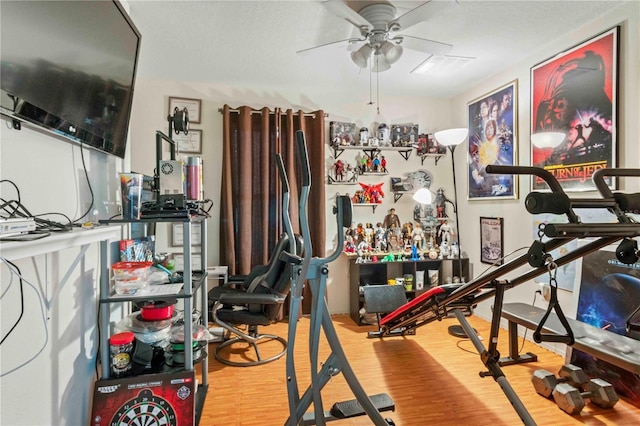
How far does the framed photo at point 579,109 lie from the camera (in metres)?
2.27

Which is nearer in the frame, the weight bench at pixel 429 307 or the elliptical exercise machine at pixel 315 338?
the elliptical exercise machine at pixel 315 338

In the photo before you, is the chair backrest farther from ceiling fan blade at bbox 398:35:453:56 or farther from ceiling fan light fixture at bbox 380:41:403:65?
ceiling fan blade at bbox 398:35:453:56

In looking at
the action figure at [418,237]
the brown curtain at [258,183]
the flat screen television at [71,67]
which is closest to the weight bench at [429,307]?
the brown curtain at [258,183]

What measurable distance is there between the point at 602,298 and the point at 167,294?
9.00ft

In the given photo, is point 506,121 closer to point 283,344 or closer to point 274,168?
point 274,168

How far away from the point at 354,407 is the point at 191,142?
2.90 metres

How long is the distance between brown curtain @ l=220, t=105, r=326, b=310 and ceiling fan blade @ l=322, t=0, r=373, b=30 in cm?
148

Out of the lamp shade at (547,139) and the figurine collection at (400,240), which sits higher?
the lamp shade at (547,139)

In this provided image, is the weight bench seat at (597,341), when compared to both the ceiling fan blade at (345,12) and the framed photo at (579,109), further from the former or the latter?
the ceiling fan blade at (345,12)

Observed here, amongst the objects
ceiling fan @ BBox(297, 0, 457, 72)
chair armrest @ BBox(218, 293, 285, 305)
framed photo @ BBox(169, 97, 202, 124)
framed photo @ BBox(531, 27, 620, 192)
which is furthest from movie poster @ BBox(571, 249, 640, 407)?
framed photo @ BBox(169, 97, 202, 124)

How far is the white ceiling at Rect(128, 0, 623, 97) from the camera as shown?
2.17m

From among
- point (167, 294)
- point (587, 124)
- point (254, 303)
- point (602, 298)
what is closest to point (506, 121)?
point (587, 124)

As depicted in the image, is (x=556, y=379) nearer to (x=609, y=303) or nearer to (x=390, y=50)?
(x=609, y=303)

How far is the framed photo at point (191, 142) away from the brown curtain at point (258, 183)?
303 millimetres
